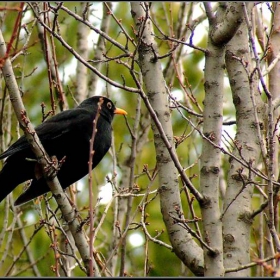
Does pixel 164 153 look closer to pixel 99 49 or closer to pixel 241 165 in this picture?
pixel 241 165

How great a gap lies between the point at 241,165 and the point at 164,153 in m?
0.60

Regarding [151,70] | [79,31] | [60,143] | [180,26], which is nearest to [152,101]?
[151,70]

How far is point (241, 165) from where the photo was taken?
4832 millimetres

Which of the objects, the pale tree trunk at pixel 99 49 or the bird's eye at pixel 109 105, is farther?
the pale tree trunk at pixel 99 49

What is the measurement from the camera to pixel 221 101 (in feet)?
14.9

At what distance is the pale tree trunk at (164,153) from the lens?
4.55m

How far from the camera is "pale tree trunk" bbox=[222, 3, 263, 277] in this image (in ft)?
14.6

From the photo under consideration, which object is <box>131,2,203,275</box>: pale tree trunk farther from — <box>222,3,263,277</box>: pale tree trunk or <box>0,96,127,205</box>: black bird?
<box>0,96,127,205</box>: black bird

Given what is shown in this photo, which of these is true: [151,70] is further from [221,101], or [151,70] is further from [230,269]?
[230,269]

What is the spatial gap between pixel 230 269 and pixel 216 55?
149cm

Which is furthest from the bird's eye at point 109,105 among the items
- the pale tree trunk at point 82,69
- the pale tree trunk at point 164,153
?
the pale tree trunk at point 164,153

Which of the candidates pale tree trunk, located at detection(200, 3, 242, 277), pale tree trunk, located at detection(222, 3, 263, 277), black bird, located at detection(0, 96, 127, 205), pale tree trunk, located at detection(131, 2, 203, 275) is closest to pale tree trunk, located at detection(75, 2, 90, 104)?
black bird, located at detection(0, 96, 127, 205)

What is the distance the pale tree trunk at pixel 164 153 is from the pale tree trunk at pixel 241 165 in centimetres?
26

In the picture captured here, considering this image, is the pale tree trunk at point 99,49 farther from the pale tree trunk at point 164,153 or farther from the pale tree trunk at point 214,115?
the pale tree trunk at point 214,115
